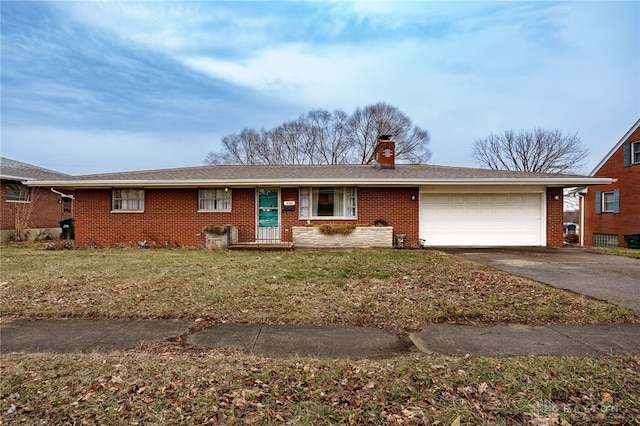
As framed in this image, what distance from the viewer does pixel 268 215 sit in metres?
12.6

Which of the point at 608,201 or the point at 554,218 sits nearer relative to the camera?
the point at 554,218

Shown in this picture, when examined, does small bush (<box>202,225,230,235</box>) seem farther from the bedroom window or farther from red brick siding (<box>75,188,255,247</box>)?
the bedroom window

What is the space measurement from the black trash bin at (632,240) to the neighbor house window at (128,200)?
21.7m

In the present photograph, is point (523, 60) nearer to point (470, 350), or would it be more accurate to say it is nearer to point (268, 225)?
point (268, 225)

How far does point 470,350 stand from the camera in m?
3.35

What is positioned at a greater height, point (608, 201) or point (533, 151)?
point (533, 151)

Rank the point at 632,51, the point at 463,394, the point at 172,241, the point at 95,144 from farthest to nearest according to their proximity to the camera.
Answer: the point at 95,144 → the point at 632,51 → the point at 172,241 → the point at 463,394

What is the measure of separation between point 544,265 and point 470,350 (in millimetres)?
6222

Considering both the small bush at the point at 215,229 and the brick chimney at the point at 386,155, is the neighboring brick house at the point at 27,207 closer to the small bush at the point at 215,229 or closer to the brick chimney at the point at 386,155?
the small bush at the point at 215,229

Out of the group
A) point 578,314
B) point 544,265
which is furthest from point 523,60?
point 578,314

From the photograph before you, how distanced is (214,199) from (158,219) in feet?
7.50

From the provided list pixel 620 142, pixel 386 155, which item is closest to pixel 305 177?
pixel 386 155

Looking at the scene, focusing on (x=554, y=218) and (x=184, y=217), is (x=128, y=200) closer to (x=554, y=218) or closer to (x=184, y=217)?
(x=184, y=217)

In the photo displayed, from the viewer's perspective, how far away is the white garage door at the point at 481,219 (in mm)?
12438
